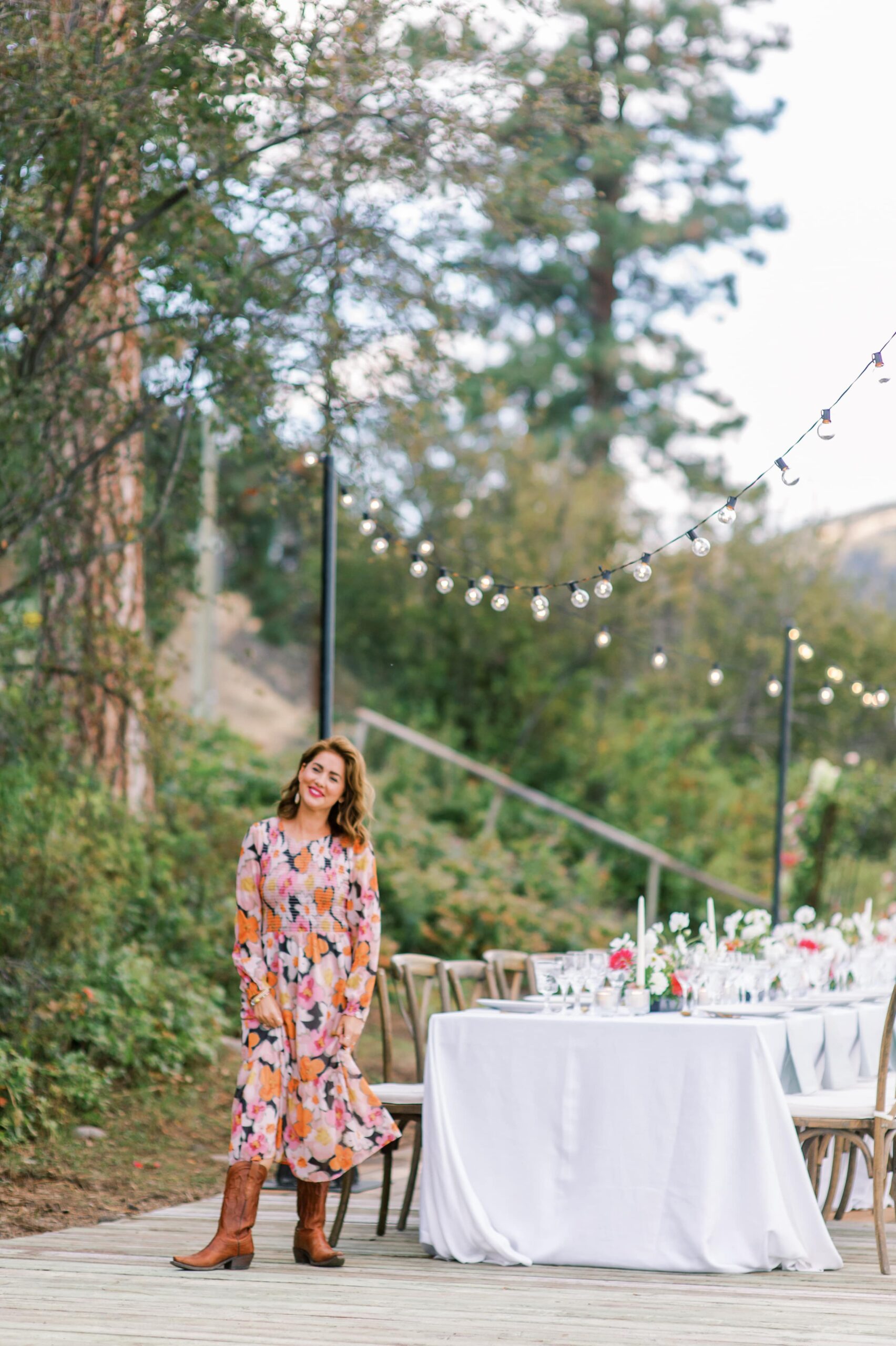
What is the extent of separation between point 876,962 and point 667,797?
736cm

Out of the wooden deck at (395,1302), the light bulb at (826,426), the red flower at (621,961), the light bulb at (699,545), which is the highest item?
the light bulb at (826,426)

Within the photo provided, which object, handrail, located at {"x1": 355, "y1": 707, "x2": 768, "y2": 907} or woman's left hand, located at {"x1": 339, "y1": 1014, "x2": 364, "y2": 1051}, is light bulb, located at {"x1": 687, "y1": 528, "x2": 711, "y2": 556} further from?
handrail, located at {"x1": 355, "y1": 707, "x2": 768, "y2": 907}

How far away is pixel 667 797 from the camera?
14.6 m

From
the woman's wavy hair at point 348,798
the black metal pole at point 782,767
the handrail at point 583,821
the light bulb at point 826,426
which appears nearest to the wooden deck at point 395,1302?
the woman's wavy hair at point 348,798

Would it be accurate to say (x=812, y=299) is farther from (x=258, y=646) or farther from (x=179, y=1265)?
(x=179, y=1265)

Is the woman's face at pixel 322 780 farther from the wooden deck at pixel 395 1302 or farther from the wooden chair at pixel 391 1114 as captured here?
the wooden deck at pixel 395 1302

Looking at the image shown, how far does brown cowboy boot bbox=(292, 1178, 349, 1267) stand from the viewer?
15.9 ft

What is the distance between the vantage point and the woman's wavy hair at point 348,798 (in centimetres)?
490

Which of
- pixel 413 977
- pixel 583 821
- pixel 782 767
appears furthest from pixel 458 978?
pixel 583 821

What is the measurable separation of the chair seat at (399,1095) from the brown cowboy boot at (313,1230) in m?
0.37

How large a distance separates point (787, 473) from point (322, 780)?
1.74 m

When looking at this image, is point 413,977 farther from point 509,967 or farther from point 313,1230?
point 313,1230

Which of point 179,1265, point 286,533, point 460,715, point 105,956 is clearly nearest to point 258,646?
point 286,533

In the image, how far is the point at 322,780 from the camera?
4.87 meters
